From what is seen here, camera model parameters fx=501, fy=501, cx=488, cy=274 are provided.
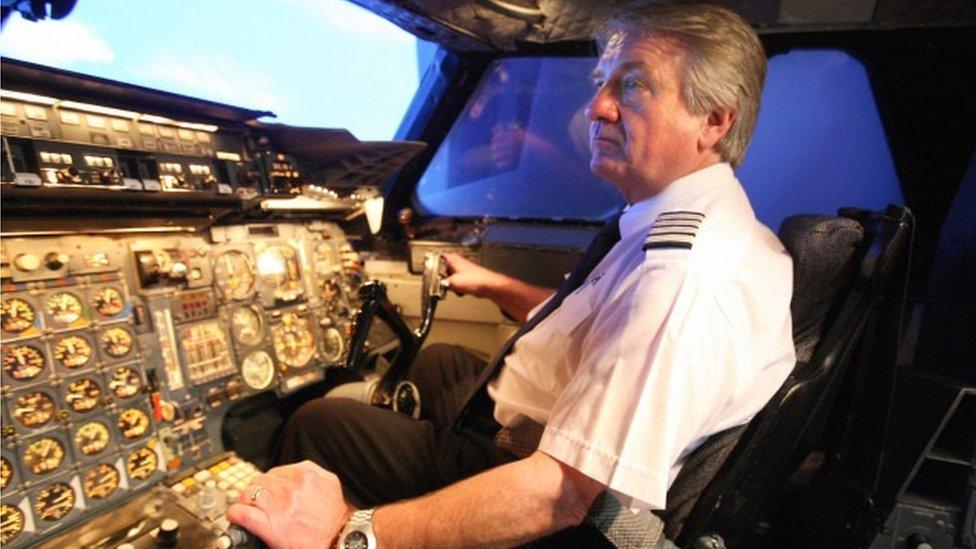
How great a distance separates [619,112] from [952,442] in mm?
1554

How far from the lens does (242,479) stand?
1.74 metres

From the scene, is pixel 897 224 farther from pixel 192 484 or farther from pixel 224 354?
pixel 224 354

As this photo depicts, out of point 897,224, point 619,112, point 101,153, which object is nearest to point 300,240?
point 101,153

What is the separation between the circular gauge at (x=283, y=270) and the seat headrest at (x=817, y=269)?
81.3 inches

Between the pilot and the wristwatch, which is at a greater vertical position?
the pilot

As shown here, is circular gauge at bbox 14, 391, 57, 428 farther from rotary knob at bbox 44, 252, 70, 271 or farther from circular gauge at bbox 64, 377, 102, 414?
rotary knob at bbox 44, 252, 70, 271

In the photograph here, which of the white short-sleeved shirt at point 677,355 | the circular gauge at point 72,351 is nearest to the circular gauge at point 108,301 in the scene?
the circular gauge at point 72,351

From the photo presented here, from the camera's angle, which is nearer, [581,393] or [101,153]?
[581,393]

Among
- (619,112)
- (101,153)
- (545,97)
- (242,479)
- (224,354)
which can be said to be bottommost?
(242,479)

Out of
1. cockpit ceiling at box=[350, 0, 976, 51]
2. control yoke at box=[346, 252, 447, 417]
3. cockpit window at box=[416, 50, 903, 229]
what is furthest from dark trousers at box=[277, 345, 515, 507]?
cockpit window at box=[416, 50, 903, 229]

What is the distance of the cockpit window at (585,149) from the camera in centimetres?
271

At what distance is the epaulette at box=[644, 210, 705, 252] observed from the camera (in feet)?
3.04

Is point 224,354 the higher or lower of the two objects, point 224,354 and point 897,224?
the lower

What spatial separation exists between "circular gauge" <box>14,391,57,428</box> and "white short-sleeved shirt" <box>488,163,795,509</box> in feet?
5.21
